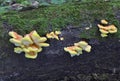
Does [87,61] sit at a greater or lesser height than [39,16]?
lesser

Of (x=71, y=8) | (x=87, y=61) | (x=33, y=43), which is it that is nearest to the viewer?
(x=33, y=43)

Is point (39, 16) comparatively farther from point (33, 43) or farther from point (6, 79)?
point (6, 79)

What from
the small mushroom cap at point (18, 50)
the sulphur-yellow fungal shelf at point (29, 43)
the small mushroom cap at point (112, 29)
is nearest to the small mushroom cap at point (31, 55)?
the sulphur-yellow fungal shelf at point (29, 43)

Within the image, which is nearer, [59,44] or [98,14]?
[59,44]

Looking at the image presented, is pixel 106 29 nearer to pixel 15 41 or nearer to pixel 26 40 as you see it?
pixel 26 40

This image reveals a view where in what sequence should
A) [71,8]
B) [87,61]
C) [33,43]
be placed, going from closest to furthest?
[33,43] → [87,61] → [71,8]

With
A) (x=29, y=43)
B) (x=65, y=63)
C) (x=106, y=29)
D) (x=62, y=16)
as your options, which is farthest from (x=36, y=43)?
(x=106, y=29)

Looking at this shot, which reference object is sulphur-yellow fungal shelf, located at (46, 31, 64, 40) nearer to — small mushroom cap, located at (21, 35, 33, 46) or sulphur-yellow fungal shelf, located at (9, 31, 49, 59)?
sulphur-yellow fungal shelf, located at (9, 31, 49, 59)

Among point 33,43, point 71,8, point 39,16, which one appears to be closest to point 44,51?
point 33,43
